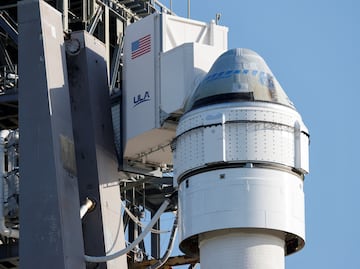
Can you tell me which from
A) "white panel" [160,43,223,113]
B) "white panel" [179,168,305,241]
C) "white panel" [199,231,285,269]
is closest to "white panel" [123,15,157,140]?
"white panel" [160,43,223,113]

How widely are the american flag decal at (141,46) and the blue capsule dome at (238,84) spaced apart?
8.91ft

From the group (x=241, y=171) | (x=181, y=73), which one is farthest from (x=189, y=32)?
(x=241, y=171)

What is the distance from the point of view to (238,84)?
4156 centimetres

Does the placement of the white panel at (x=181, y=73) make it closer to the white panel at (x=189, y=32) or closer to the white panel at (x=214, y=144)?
the white panel at (x=189, y=32)

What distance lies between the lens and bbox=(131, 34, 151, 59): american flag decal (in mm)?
44625

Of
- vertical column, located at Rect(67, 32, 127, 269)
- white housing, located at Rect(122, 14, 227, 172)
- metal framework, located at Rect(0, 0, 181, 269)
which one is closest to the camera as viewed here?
white housing, located at Rect(122, 14, 227, 172)

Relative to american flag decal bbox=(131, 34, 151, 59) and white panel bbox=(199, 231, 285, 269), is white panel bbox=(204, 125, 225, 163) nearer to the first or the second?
white panel bbox=(199, 231, 285, 269)

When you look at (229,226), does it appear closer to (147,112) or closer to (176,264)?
(147,112)

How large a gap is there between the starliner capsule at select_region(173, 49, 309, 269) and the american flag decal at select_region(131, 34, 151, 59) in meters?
3.14

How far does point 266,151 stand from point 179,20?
5964 mm

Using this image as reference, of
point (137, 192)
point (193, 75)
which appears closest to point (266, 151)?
point (193, 75)

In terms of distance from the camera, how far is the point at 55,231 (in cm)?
4216

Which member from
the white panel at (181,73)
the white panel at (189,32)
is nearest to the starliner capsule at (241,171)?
the white panel at (181,73)

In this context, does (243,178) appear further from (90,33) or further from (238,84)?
(90,33)
